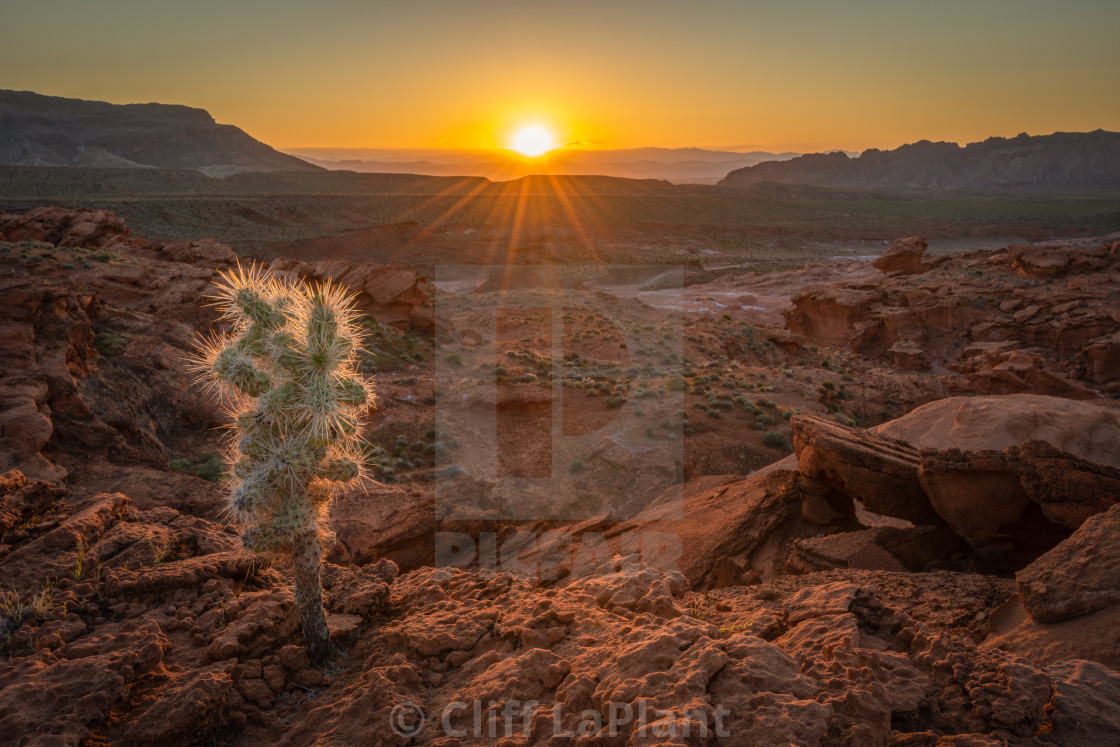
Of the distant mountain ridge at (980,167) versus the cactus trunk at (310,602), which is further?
the distant mountain ridge at (980,167)

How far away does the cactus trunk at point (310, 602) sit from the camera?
437 cm

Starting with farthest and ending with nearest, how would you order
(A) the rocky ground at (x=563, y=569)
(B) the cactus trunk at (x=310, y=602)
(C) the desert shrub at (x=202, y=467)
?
(C) the desert shrub at (x=202, y=467), (B) the cactus trunk at (x=310, y=602), (A) the rocky ground at (x=563, y=569)

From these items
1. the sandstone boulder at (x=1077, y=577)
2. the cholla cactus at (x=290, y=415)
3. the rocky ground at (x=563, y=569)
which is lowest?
the rocky ground at (x=563, y=569)

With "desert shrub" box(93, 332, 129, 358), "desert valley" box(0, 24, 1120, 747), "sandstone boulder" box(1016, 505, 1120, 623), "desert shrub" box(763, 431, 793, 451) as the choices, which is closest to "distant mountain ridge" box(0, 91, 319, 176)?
"desert shrub" box(93, 332, 129, 358)

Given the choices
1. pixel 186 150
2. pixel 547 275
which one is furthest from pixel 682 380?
pixel 186 150

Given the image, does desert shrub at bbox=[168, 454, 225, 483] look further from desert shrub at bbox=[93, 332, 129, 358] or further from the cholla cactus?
the cholla cactus

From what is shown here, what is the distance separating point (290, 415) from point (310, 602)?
1419 mm

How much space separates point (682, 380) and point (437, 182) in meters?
115

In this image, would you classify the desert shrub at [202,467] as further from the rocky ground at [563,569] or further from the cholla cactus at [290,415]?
the cholla cactus at [290,415]

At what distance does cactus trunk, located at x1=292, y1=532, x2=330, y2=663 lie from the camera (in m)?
4.37

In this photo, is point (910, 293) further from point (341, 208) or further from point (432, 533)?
point (341, 208)

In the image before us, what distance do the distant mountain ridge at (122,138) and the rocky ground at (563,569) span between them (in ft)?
458

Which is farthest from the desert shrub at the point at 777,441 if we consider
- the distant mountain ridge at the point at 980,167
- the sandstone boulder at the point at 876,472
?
the distant mountain ridge at the point at 980,167

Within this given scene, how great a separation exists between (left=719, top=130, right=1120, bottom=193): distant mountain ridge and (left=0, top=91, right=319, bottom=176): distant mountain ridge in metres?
135
